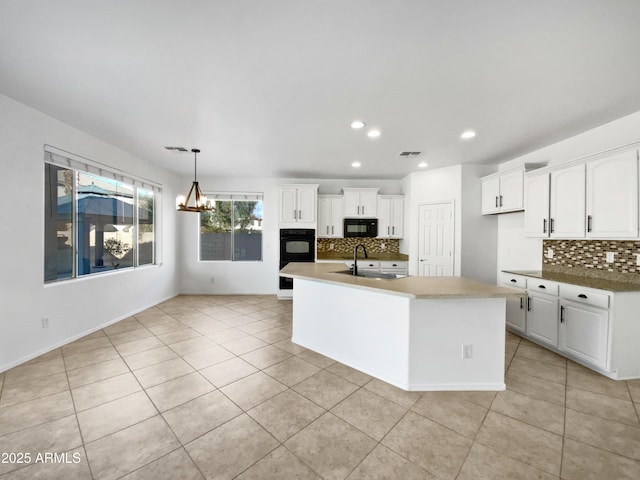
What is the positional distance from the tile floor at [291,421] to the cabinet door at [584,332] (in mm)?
160

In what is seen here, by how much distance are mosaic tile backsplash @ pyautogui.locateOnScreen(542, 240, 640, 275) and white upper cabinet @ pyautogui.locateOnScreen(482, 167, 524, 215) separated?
0.68 meters

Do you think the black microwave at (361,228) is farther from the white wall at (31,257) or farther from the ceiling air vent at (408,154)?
the white wall at (31,257)

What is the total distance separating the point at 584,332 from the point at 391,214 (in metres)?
3.48

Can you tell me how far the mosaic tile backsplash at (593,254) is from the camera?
2.78 metres

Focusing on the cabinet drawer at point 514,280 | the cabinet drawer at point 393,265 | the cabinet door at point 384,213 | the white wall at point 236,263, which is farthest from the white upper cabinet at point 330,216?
the cabinet drawer at point 514,280

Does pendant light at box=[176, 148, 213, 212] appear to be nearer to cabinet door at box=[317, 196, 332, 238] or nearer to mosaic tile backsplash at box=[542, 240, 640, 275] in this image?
cabinet door at box=[317, 196, 332, 238]

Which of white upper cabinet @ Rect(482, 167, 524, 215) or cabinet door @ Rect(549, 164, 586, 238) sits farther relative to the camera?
white upper cabinet @ Rect(482, 167, 524, 215)

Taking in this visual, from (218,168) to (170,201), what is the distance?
4.26 feet

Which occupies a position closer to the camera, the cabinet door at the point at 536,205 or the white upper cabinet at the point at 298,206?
the cabinet door at the point at 536,205

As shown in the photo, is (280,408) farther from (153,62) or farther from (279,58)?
(153,62)

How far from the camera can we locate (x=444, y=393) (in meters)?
2.26

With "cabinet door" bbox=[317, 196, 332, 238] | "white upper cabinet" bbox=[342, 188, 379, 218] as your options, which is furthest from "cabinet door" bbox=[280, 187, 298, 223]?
"white upper cabinet" bbox=[342, 188, 379, 218]

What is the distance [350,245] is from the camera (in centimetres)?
593

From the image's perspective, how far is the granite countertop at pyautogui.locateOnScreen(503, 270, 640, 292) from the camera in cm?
249
